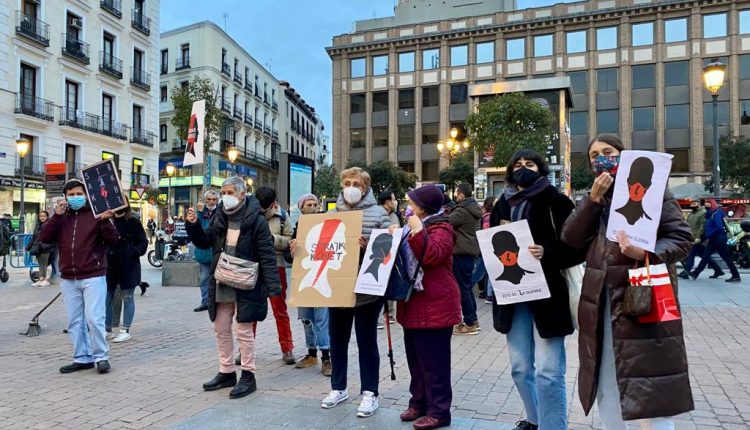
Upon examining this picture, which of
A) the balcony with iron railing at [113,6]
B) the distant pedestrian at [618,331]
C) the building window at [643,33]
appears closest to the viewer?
the distant pedestrian at [618,331]

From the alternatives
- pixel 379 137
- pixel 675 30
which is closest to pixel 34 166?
pixel 379 137

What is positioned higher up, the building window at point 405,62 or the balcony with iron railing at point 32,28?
the building window at point 405,62

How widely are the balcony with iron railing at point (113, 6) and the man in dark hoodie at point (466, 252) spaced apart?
3391 cm

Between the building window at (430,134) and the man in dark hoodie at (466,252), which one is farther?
the building window at (430,134)

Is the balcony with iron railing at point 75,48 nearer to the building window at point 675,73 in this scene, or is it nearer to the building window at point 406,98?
the building window at point 406,98

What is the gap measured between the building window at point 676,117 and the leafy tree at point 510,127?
29541mm

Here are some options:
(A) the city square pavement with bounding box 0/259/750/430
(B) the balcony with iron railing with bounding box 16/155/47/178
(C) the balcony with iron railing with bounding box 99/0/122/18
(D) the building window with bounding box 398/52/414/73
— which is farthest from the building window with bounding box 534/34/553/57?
(A) the city square pavement with bounding box 0/259/750/430

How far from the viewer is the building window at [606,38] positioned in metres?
44.2

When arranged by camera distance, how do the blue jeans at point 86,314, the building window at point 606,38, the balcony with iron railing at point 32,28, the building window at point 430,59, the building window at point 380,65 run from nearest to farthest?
the blue jeans at point 86,314 → the balcony with iron railing at point 32,28 → the building window at point 606,38 → the building window at point 430,59 → the building window at point 380,65

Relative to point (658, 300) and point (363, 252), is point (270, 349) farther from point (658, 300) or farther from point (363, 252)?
point (658, 300)

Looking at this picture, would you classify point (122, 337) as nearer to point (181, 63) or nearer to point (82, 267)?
point (82, 267)

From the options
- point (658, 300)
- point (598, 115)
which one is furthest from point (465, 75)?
point (658, 300)

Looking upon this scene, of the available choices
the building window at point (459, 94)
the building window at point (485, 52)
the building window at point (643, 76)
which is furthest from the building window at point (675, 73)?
the building window at point (459, 94)

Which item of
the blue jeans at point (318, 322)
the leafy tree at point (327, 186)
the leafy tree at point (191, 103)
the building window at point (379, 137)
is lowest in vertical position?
the blue jeans at point (318, 322)
